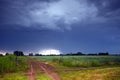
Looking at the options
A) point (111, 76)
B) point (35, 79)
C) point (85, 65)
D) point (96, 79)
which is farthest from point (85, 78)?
point (85, 65)

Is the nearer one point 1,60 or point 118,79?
point 118,79

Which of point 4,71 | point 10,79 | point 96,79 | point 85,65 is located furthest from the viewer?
point 85,65

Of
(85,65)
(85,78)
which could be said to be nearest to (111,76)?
(85,78)

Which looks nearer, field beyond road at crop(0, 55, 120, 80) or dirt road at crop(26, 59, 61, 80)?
field beyond road at crop(0, 55, 120, 80)

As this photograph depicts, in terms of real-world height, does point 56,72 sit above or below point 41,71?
below

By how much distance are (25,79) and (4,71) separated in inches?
549

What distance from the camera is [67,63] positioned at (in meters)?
61.3

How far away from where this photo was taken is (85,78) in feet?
101

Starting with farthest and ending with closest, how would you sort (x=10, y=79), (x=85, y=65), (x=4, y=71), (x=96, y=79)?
(x=85, y=65) → (x=4, y=71) → (x=10, y=79) → (x=96, y=79)

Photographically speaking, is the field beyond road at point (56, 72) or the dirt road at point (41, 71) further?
the dirt road at point (41, 71)

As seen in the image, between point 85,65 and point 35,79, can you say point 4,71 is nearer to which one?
point 35,79

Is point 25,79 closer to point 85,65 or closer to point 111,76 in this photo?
point 111,76

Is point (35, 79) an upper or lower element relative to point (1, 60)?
lower

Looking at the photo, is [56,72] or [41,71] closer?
[56,72]
